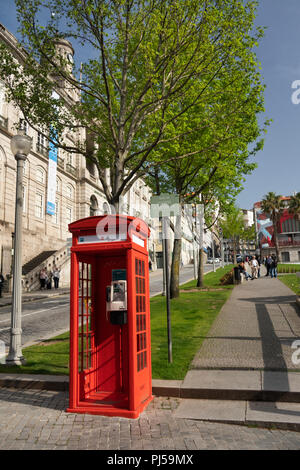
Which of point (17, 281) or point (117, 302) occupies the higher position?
point (17, 281)

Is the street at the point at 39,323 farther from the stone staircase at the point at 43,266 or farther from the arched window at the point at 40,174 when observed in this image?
the arched window at the point at 40,174

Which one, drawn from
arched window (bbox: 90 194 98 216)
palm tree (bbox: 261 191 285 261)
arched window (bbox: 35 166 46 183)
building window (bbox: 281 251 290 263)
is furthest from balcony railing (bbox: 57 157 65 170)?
building window (bbox: 281 251 290 263)

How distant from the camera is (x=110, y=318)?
5461mm

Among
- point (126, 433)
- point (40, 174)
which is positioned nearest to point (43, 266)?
point (40, 174)

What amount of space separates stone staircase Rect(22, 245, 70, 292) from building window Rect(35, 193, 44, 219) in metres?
3.51

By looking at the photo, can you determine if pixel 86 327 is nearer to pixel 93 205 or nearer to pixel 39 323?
pixel 39 323

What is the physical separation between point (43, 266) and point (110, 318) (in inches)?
997

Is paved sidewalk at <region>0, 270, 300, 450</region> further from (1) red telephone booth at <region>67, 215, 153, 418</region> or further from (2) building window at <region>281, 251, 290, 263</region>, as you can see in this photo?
(2) building window at <region>281, 251, 290, 263</region>

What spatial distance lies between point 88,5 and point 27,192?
24.2 metres

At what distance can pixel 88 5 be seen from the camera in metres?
9.36

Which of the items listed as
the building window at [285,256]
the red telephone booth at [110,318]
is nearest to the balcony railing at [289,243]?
the building window at [285,256]

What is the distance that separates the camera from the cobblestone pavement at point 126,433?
3986 mm

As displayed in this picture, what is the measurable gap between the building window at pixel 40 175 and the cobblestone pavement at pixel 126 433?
30526 millimetres
